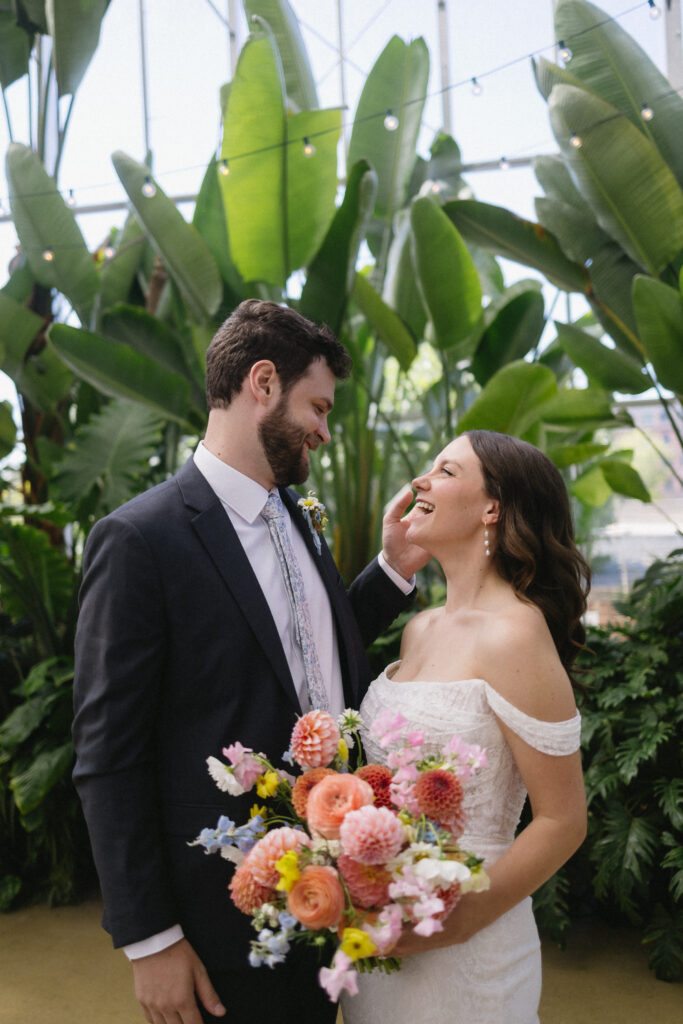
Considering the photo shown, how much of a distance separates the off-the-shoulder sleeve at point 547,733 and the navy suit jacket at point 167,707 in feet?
1.30

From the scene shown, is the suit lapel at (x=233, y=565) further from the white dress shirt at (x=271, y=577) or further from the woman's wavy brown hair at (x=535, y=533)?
the woman's wavy brown hair at (x=535, y=533)

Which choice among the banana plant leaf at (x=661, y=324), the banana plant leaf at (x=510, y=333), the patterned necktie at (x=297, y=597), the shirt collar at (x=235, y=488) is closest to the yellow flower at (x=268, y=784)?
the patterned necktie at (x=297, y=597)

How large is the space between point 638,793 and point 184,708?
7.81 ft

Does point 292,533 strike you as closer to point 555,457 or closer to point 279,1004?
point 279,1004

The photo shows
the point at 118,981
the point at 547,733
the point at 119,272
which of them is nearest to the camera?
the point at 547,733

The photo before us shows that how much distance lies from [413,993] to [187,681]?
27.2 inches

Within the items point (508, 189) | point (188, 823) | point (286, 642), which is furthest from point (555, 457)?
point (508, 189)

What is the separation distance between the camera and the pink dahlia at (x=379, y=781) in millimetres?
1220

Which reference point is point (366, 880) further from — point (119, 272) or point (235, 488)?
point (119, 272)

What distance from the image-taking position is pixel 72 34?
4.39 meters

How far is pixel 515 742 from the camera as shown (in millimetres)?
1479

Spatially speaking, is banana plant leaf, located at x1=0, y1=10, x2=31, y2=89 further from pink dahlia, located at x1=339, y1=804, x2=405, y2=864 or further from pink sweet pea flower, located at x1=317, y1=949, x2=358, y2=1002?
pink sweet pea flower, located at x1=317, y1=949, x2=358, y2=1002

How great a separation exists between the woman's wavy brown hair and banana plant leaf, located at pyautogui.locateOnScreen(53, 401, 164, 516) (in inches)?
106

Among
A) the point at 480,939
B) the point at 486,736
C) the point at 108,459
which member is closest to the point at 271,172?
the point at 108,459
